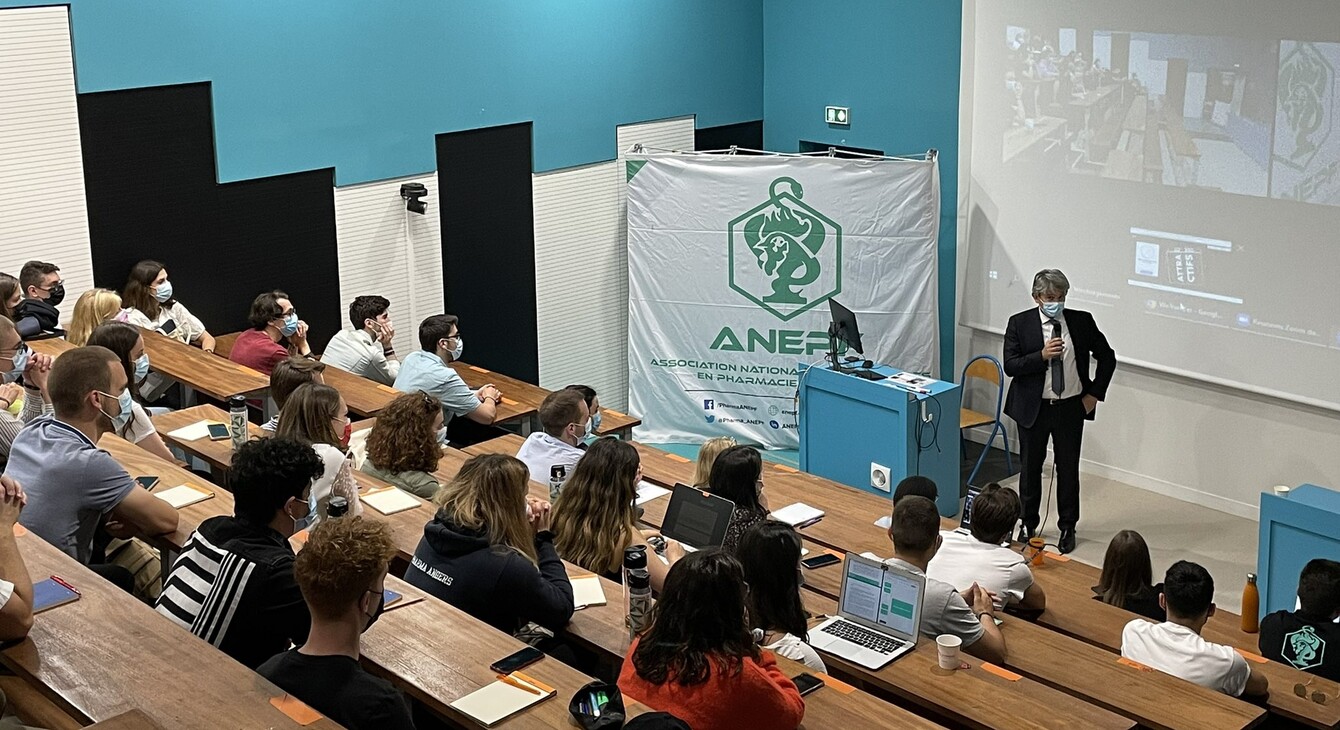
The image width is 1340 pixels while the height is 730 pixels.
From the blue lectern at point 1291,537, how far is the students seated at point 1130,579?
0.90m

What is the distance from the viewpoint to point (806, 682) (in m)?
3.63

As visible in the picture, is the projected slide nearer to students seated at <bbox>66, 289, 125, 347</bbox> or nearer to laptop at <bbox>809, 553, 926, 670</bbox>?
laptop at <bbox>809, 553, 926, 670</bbox>

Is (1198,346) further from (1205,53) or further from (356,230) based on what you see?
(356,230)

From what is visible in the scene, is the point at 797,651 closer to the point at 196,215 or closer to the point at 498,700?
the point at 498,700

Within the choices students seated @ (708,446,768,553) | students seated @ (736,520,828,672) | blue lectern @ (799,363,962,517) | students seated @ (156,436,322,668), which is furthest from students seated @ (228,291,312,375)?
students seated @ (736,520,828,672)

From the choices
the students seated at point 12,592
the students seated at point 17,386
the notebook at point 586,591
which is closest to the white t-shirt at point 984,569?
the notebook at point 586,591

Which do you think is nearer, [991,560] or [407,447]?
[991,560]

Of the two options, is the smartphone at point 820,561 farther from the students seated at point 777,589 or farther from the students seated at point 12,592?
the students seated at point 12,592

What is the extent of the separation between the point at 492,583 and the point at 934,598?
53.8 inches

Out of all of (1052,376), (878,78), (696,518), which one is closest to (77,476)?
(696,518)

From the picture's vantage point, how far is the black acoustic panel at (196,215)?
728 cm

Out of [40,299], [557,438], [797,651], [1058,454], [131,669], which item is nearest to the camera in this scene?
[131,669]

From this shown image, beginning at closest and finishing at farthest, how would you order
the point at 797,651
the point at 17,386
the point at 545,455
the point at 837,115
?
1. the point at 797,651
2. the point at 17,386
3. the point at 545,455
4. the point at 837,115

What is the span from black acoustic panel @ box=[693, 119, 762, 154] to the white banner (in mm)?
751
